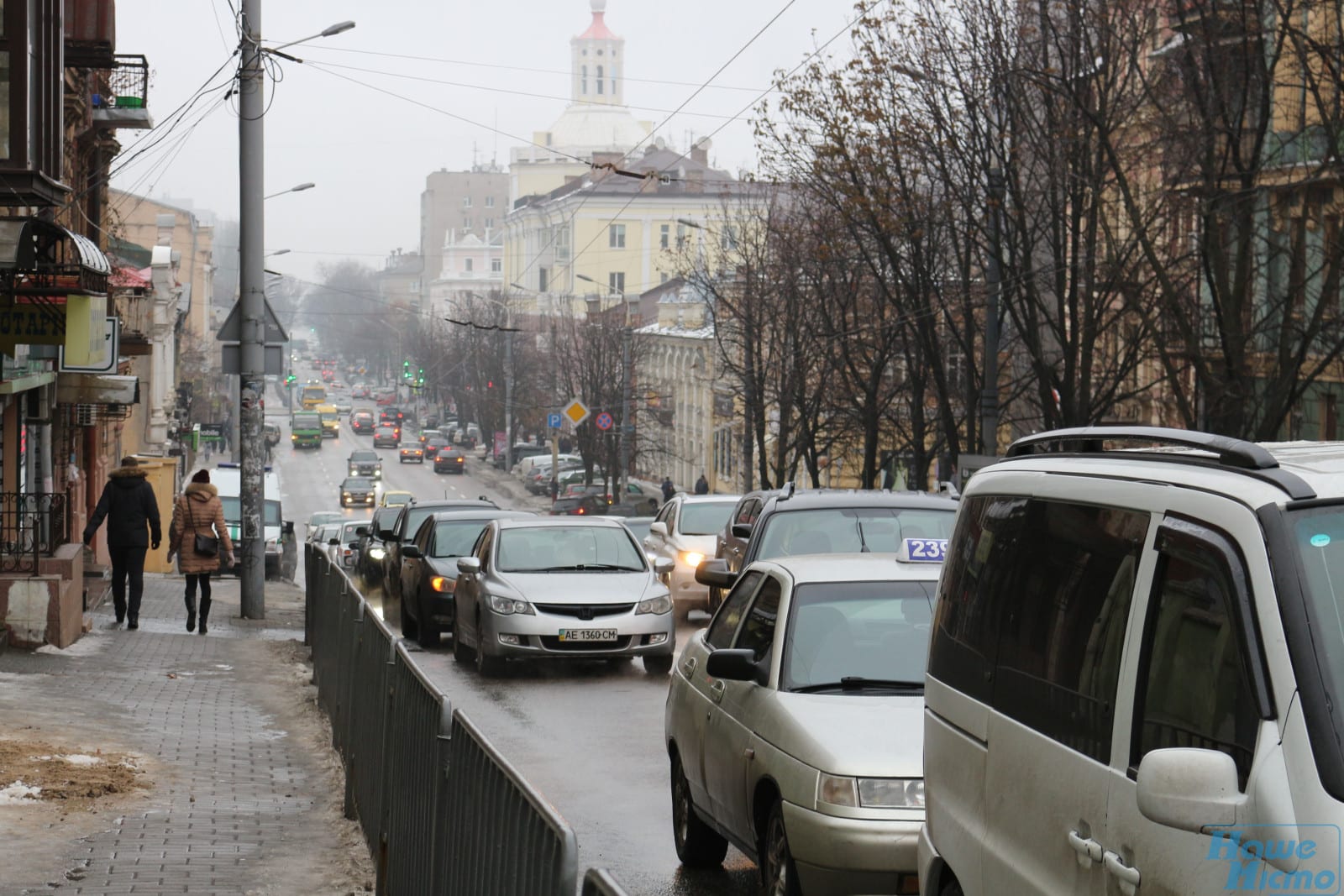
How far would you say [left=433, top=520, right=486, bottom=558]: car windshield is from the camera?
66.7 feet

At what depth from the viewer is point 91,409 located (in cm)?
3158

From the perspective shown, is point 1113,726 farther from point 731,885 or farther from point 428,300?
point 428,300

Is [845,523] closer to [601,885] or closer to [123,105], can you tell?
[601,885]

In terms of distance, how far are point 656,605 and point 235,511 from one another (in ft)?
83.7

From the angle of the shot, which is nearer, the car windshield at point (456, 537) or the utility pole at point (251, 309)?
the car windshield at point (456, 537)

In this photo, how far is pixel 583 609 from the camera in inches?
624

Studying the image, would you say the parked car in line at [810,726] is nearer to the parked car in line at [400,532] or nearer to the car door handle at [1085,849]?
the car door handle at [1085,849]

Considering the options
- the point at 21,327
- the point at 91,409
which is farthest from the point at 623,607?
the point at 91,409

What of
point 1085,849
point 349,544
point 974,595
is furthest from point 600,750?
point 349,544

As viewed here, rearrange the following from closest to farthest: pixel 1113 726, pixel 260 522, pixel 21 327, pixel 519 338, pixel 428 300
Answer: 1. pixel 1113 726
2. pixel 21 327
3. pixel 260 522
4. pixel 519 338
5. pixel 428 300

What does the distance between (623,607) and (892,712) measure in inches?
351

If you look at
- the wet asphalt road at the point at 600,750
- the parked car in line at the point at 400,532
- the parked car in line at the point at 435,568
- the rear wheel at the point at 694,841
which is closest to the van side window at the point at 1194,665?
the wet asphalt road at the point at 600,750

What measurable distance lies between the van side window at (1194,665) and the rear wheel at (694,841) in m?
4.49

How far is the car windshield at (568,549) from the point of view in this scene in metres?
16.8
